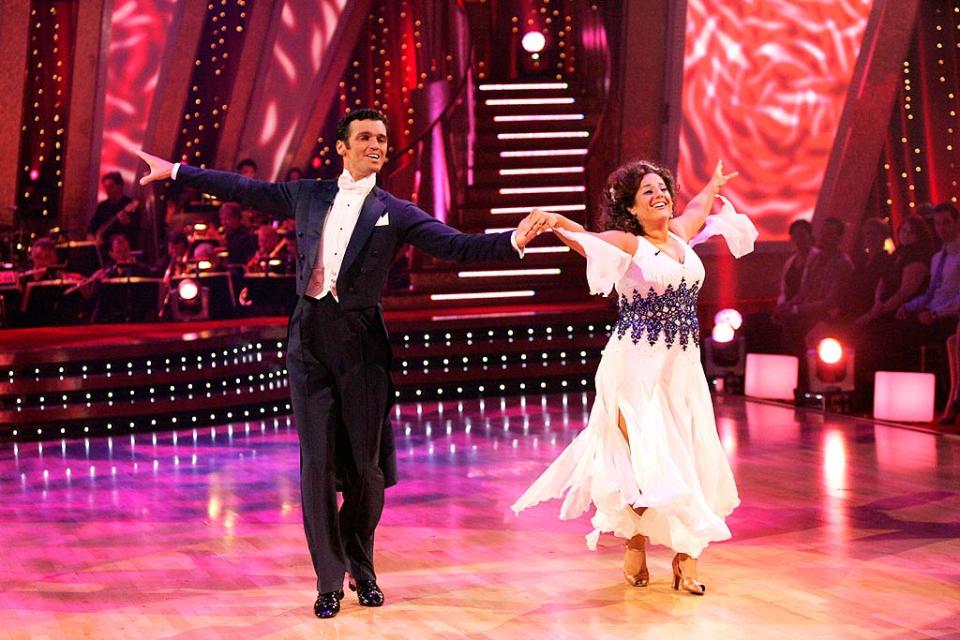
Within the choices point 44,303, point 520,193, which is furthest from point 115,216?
point 520,193

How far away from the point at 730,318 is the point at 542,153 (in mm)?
3287

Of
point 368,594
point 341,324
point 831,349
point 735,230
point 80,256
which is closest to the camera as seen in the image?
point 341,324

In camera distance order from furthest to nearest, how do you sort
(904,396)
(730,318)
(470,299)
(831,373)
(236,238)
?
1. (236,238)
2. (470,299)
3. (730,318)
4. (831,373)
5. (904,396)

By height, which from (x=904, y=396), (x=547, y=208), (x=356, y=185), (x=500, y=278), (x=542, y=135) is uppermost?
(x=542, y=135)

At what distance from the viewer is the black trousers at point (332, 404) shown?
427 centimetres

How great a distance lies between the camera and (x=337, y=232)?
14.0 ft

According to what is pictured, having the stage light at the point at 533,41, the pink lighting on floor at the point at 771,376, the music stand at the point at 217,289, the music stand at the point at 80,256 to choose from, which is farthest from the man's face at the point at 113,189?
the pink lighting on floor at the point at 771,376

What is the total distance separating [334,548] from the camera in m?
4.30

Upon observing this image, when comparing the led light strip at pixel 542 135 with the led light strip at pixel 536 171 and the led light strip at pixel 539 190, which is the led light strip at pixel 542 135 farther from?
the led light strip at pixel 539 190

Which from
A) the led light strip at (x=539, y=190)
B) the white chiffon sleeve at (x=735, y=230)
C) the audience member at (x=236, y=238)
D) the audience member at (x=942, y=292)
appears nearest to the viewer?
the white chiffon sleeve at (x=735, y=230)

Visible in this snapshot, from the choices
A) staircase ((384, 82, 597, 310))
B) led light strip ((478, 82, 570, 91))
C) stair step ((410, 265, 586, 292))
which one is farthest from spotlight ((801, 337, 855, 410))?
led light strip ((478, 82, 570, 91))

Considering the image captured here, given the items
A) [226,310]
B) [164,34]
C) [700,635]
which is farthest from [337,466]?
[164,34]

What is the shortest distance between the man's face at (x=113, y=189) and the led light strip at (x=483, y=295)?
310cm

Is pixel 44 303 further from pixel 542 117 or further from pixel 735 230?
pixel 735 230
